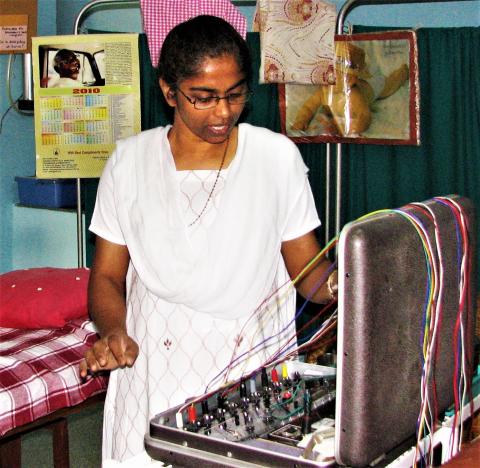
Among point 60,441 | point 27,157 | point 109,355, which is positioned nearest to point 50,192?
point 27,157

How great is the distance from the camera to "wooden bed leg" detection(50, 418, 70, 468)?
3049mm

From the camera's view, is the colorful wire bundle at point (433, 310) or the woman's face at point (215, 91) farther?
the woman's face at point (215, 91)

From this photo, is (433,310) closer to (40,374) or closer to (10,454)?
(40,374)

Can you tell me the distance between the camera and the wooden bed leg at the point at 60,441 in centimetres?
305

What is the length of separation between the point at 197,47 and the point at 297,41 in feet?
4.98

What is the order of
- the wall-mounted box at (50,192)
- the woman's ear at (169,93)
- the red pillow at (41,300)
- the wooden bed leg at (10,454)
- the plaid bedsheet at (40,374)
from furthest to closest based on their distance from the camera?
the wall-mounted box at (50,192) → the red pillow at (41,300) → the wooden bed leg at (10,454) → the plaid bedsheet at (40,374) → the woman's ear at (169,93)

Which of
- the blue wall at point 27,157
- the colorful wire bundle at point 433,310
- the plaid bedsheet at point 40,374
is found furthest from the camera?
the blue wall at point 27,157

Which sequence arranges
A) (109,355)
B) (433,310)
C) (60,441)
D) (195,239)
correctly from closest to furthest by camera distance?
(433,310) → (109,355) → (195,239) → (60,441)

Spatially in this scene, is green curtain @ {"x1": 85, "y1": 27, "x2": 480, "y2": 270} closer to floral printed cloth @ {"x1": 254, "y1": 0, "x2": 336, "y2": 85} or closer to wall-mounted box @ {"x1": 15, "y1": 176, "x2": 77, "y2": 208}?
floral printed cloth @ {"x1": 254, "y1": 0, "x2": 336, "y2": 85}

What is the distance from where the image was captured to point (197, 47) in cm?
189

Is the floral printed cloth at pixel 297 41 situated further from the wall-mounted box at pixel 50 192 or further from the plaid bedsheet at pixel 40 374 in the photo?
the wall-mounted box at pixel 50 192

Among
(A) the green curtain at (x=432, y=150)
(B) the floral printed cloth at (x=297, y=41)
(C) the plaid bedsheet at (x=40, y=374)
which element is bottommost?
(C) the plaid bedsheet at (x=40, y=374)

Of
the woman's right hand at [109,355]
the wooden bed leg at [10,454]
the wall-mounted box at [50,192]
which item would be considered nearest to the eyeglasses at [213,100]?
the woman's right hand at [109,355]

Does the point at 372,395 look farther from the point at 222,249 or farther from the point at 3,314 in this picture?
the point at 3,314
